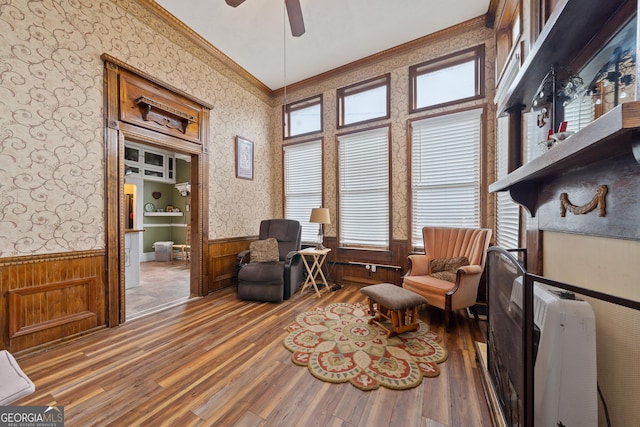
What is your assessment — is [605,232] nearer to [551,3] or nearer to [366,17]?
[551,3]

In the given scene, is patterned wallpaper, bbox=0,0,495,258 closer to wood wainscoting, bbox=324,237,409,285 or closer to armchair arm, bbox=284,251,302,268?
wood wainscoting, bbox=324,237,409,285

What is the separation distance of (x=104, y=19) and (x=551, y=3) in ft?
12.7

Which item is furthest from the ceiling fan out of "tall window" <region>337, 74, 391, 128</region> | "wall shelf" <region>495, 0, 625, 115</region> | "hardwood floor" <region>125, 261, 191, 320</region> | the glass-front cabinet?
the glass-front cabinet

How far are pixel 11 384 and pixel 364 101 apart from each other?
4406 mm

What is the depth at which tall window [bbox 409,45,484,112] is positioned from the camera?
317 cm

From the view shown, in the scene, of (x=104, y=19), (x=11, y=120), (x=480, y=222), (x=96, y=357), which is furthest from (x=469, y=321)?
(x=104, y=19)

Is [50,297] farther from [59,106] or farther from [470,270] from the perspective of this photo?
[470,270]

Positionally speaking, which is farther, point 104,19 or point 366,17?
point 366,17

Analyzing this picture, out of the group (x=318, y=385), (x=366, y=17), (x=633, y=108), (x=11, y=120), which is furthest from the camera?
(x=366, y=17)

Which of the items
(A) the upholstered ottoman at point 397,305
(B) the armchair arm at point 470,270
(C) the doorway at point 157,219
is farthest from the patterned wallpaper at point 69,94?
(C) the doorway at point 157,219

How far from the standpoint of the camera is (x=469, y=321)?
104 inches

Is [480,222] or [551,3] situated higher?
[551,3]

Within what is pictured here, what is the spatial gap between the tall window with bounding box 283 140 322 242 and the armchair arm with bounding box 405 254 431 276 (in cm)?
195

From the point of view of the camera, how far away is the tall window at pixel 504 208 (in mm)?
2293
